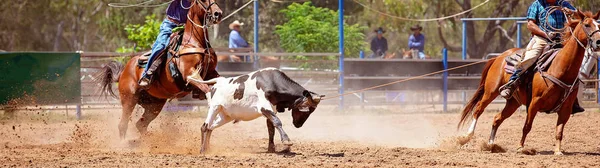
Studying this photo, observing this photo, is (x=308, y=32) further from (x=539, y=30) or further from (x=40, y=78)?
(x=539, y=30)

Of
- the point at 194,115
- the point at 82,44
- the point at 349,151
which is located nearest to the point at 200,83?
the point at 349,151

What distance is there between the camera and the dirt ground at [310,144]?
925 centimetres

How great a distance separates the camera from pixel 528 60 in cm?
1064

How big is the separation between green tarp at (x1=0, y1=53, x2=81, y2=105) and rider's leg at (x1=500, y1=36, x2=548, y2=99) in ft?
26.9

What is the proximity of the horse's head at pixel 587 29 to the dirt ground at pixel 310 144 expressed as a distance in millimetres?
1214

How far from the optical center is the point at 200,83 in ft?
34.6

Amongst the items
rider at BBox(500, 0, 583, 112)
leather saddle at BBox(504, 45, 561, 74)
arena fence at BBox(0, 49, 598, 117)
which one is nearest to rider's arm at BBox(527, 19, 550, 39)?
rider at BBox(500, 0, 583, 112)

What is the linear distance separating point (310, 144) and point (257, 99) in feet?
7.08

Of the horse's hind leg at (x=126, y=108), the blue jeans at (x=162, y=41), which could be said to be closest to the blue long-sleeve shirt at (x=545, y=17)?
the blue jeans at (x=162, y=41)

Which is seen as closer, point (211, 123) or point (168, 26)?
point (211, 123)

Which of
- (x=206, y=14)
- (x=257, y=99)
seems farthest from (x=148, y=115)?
(x=257, y=99)

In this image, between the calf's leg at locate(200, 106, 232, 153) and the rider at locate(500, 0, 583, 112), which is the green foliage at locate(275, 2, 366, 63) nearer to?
the rider at locate(500, 0, 583, 112)

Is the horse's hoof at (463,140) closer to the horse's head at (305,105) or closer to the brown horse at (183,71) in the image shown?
Answer: the horse's head at (305,105)

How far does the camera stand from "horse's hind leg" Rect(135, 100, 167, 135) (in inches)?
468
